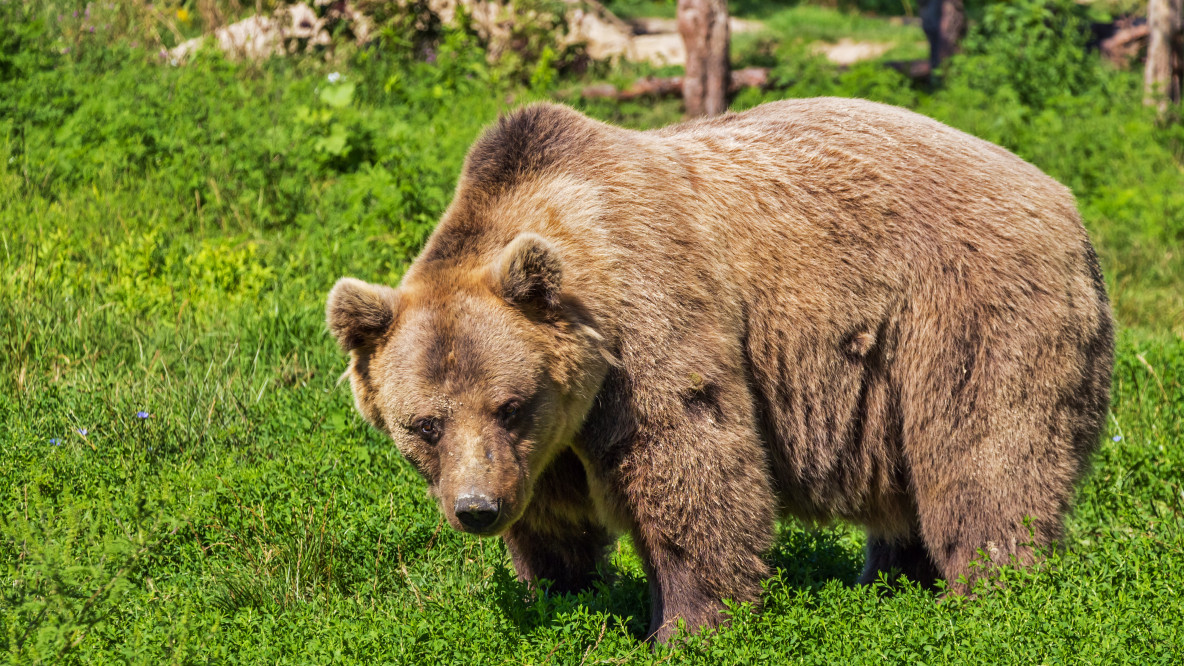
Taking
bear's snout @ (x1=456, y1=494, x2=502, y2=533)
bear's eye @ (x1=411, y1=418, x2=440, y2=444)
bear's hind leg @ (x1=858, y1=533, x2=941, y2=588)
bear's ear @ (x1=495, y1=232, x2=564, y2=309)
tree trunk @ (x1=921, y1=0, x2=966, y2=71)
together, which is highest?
bear's ear @ (x1=495, y1=232, x2=564, y2=309)

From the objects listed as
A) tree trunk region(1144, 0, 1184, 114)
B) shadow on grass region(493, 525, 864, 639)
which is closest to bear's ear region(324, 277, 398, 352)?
shadow on grass region(493, 525, 864, 639)

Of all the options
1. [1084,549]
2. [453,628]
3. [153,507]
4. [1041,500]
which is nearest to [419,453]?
[453,628]

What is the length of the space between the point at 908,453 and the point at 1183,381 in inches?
128

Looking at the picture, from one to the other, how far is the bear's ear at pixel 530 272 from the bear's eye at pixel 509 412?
368 millimetres

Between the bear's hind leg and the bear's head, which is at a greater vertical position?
the bear's head

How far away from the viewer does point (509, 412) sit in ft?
13.0

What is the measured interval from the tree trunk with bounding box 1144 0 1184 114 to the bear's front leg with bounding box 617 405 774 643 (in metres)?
10.4

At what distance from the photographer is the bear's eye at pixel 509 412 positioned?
3943mm

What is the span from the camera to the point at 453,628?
4.29 m

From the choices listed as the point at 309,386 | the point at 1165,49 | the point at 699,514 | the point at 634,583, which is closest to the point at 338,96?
the point at 309,386

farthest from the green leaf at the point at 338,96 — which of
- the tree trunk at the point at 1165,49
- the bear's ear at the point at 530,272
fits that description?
the tree trunk at the point at 1165,49

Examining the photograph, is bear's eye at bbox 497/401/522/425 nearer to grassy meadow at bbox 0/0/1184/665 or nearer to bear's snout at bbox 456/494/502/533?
bear's snout at bbox 456/494/502/533

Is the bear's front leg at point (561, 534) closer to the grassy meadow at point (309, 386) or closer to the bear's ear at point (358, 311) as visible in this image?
the grassy meadow at point (309, 386)

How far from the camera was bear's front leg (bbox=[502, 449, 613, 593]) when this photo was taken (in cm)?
440
